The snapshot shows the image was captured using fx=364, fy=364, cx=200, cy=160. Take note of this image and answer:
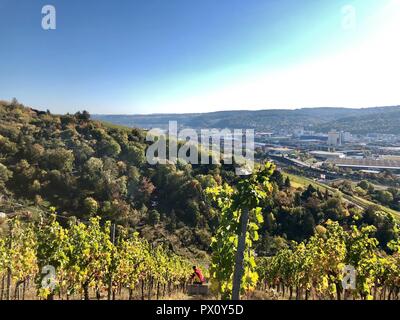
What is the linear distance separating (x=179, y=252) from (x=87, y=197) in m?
24.7

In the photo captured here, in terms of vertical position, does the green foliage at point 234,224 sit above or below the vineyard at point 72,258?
above

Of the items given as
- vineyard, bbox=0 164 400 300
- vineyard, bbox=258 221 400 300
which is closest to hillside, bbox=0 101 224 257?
vineyard, bbox=0 164 400 300

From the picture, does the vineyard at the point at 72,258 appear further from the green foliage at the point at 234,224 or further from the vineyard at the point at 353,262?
the vineyard at the point at 353,262

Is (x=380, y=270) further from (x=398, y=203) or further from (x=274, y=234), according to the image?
(x=398, y=203)

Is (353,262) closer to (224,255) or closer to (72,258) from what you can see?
(224,255)

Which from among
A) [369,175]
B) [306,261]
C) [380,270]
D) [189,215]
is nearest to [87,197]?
[189,215]

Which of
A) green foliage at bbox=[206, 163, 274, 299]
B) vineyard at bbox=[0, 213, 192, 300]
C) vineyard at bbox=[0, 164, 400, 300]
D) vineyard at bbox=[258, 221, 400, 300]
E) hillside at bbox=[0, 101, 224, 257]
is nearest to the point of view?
green foliage at bbox=[206, 163, 274, 299]

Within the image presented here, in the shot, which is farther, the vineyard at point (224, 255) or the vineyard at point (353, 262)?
the vineyard at point (353, 262)

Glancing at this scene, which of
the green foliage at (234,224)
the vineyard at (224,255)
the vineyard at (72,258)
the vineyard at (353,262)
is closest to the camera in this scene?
the green foliage at (234,224)

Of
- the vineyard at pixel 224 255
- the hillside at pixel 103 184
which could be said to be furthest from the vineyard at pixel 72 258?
the hillside at pixel 103 184

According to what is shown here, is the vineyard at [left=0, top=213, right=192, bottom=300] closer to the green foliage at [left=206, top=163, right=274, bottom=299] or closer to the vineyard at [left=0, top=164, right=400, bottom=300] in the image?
the vineyard at [left=0, top=164, right=400, bottom=300]

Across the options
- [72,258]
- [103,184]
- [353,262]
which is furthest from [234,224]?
[103,184]

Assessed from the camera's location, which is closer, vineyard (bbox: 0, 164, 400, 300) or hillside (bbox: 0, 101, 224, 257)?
vineyard (bbox: 0, 164, 400, 300)

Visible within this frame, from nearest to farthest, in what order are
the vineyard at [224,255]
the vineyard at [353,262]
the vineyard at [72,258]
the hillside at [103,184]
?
the vineyard at [224,255], the vineyard at [72,258], the vineyard at [353,262], the hillside at [103,184]
